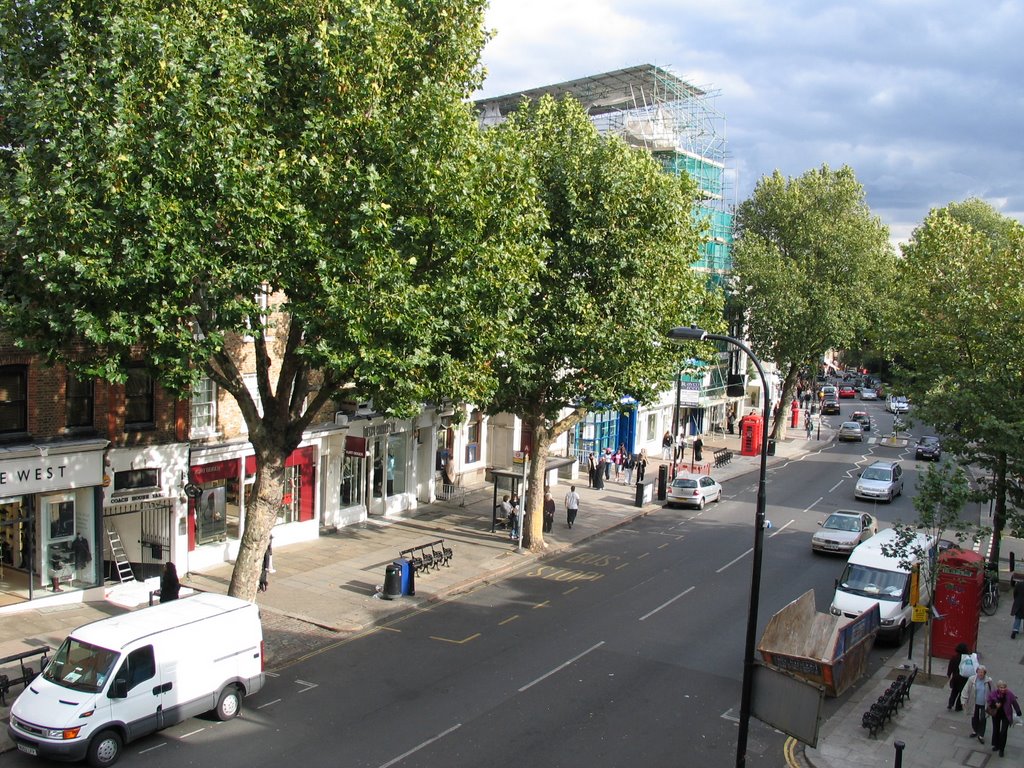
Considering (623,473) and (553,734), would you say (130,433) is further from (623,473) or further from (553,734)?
(623,473)

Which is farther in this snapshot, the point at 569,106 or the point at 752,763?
the point at 569,106

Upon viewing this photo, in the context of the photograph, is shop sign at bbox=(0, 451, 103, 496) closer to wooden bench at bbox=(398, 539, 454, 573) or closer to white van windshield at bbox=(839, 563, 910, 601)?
wooden bench at bbox=(398, 539, 454, 573)

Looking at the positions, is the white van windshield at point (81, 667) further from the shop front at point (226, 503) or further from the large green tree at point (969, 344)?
the large green tree at point (969, 344)

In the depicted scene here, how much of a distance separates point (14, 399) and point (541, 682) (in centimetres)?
1286

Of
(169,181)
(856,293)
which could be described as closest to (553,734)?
(169,181)

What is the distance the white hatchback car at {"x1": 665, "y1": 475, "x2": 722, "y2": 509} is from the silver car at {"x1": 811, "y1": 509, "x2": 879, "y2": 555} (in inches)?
251

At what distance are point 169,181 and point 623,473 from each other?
30451 mm

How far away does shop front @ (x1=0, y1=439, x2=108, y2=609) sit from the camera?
19.0 metres

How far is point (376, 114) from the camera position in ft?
55.0

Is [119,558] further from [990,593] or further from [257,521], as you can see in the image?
[990,593]

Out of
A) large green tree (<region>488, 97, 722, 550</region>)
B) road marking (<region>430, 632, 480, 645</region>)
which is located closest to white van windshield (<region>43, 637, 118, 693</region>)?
road marking (<region>430, 632, 480, 645</region>)

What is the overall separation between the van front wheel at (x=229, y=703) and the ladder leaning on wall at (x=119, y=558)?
7551 mm

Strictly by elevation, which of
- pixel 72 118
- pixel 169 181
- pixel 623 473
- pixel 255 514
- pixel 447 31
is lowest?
pixel 623 473

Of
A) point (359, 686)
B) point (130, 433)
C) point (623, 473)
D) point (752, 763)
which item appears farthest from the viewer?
point (623, 473)
